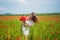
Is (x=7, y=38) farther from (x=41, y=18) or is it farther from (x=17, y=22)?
(x=41, y=18)

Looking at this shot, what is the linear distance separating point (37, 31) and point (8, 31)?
13.2 inches

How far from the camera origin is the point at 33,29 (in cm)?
206

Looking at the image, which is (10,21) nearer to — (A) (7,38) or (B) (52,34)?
(A) (7,38)

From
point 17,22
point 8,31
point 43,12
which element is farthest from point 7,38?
point 43,12

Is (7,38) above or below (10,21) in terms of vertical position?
below

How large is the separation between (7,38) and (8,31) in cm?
8

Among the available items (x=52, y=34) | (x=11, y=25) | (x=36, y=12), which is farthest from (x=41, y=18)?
(x=11, y=25)

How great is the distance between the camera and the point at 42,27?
2082mm

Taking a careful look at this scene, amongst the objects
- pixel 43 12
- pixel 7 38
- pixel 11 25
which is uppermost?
pixel 43 12

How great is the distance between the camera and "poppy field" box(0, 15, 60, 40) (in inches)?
80.9

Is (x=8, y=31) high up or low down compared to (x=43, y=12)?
down

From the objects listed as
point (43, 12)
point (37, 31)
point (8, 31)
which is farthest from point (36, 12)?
point (8, 31)

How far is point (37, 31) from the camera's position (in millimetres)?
2080

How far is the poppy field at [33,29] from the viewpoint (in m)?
2.05
